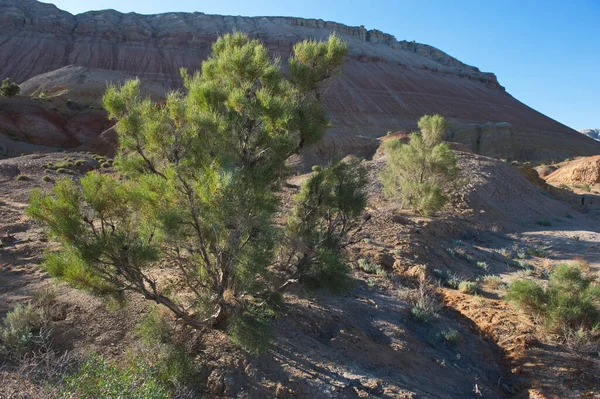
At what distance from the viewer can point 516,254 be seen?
1602cm

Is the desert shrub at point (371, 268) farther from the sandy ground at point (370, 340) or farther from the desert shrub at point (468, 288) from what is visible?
the desert shrub at point (468, 288)

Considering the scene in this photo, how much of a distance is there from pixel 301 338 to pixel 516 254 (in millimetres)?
11866

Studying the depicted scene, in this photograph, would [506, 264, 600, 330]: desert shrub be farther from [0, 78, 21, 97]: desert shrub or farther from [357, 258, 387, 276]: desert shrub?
[0, 78, 21, 97]: desert shrub

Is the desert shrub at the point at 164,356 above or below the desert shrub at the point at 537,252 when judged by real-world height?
below

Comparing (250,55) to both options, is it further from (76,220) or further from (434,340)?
(434,340)

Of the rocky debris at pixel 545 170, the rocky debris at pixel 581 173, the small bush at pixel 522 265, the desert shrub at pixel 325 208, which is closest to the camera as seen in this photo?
the desert shrub at pixel 325 208

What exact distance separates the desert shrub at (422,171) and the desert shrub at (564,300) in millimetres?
9119

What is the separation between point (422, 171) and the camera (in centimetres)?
2045

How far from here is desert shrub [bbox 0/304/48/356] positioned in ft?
18.9

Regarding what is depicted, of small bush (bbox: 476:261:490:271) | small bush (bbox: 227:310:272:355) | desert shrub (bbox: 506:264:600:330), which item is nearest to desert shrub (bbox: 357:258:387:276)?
desert shrub (bbox: 506:264:600:330)

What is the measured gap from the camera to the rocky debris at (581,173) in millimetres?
35062

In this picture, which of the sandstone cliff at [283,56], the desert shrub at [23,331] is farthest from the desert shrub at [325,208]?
the sandstone cliff at [283,56]

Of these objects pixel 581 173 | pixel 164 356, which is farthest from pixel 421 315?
pixel 581 173

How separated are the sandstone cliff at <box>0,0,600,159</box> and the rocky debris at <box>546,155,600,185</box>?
14536 millimetres
